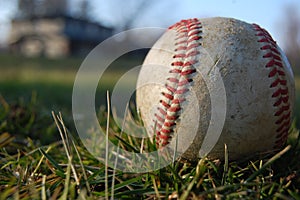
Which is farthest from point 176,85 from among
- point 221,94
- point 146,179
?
point 146,179

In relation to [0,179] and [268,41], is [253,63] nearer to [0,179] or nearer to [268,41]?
[268,41]

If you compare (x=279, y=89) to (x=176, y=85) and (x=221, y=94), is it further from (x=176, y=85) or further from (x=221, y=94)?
(x=176, y=85)

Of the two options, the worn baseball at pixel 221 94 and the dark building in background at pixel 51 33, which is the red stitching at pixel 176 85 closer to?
the worn baseball at pixel 221 94

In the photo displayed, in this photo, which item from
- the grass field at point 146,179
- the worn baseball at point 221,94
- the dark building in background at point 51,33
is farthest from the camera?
the dark building in background at point 51,33

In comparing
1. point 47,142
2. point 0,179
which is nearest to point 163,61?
point 0,179

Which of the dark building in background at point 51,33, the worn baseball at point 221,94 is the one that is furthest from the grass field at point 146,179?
the dark building in background at point 51,33

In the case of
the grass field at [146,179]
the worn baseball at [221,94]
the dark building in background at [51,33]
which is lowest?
the dark building in background at [51,33]
